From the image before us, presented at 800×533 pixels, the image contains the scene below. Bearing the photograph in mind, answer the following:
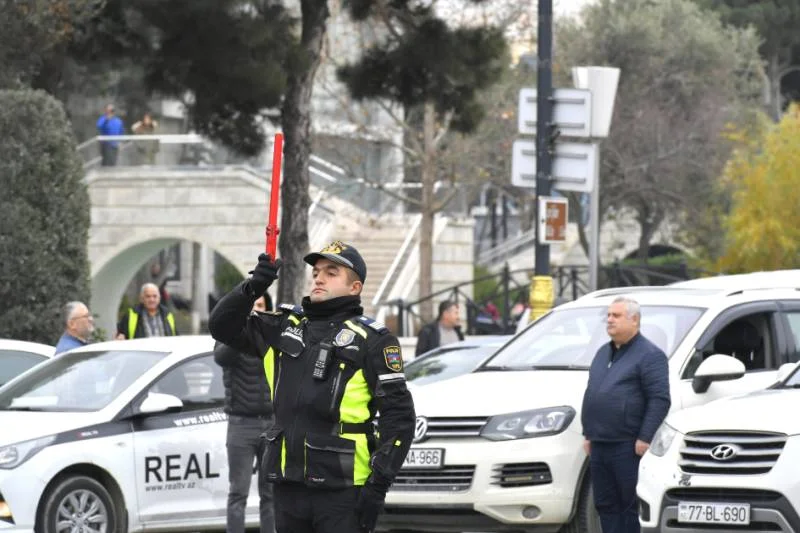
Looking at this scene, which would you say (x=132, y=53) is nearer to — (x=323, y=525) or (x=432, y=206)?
(x=432, y=206)

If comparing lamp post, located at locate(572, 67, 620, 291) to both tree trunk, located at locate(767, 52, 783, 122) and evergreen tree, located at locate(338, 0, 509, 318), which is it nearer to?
evergreen tree, located at locate(338, 0, 509, 318)

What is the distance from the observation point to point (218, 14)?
840 inches

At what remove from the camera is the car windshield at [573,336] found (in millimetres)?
11609

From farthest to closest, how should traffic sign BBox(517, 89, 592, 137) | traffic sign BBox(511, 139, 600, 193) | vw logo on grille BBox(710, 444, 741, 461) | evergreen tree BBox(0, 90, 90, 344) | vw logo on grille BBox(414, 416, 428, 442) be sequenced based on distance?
evergreen tree BBox(0, 90, 90, 344)
traffic sign BBox(517, 89, 592, 137)
traffic sign BBox(511, 139, 600, 193)
vw logo on grille BBox(414, 416, 428, 442)
vw logo on grille BBox(710, 444, 741, 461)

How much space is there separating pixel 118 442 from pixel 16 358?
2663 mm

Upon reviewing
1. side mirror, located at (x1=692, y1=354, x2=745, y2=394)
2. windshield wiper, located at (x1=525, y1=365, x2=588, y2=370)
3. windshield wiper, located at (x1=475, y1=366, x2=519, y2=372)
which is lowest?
windshield wiper, located at (x1=475, y1=366, x2=519, y2=372)

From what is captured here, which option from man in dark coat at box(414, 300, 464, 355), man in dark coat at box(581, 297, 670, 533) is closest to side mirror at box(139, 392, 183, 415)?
man in dark coat at box(581, 297, 670, 533)

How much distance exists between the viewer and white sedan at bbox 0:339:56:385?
556 inches

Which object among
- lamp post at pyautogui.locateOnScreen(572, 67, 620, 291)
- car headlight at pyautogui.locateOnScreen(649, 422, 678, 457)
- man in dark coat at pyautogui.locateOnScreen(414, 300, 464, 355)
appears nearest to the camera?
car headlight at pyautogui.locateOnScreen(649, 422, 678, 457)

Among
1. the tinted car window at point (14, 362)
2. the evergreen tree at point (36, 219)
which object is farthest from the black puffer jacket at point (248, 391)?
the evergreen tree at point (36, 219)

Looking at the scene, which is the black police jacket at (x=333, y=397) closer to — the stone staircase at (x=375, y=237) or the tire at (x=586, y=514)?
the tire at (x=586, y=514)

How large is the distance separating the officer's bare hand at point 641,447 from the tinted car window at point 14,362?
572cm

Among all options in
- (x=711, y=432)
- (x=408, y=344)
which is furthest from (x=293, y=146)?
(x=711, y=432)

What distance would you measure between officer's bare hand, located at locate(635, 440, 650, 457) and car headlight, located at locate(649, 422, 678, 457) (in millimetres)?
88
